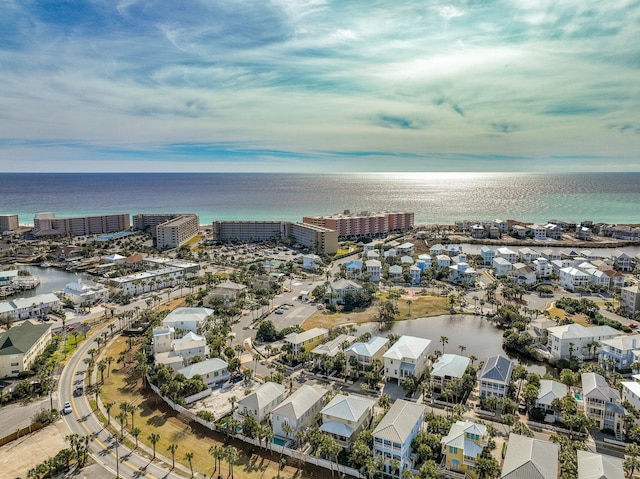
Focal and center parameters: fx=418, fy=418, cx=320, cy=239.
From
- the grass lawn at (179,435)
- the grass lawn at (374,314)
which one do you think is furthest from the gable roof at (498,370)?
the grass lawn at (374,314)

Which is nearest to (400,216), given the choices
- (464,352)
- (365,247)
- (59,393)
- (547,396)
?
(365,247)

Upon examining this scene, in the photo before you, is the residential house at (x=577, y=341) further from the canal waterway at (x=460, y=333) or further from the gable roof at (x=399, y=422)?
the gable roof at (x=399, y=422)

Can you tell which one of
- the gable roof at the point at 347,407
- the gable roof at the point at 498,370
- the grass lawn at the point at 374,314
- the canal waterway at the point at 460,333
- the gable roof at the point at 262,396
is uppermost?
the gable roof at the point at 498,370

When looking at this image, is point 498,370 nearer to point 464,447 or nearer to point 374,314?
point 464,447

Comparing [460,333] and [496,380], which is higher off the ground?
[496,380]

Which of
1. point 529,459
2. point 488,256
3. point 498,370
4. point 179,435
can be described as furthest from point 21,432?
point 488,256

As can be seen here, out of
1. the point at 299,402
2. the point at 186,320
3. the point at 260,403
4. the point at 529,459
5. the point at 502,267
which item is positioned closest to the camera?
the point at 529,459

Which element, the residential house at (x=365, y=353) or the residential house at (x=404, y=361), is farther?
the residential house at (x=365, y=353)

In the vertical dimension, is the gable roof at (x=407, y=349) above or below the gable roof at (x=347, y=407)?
above
